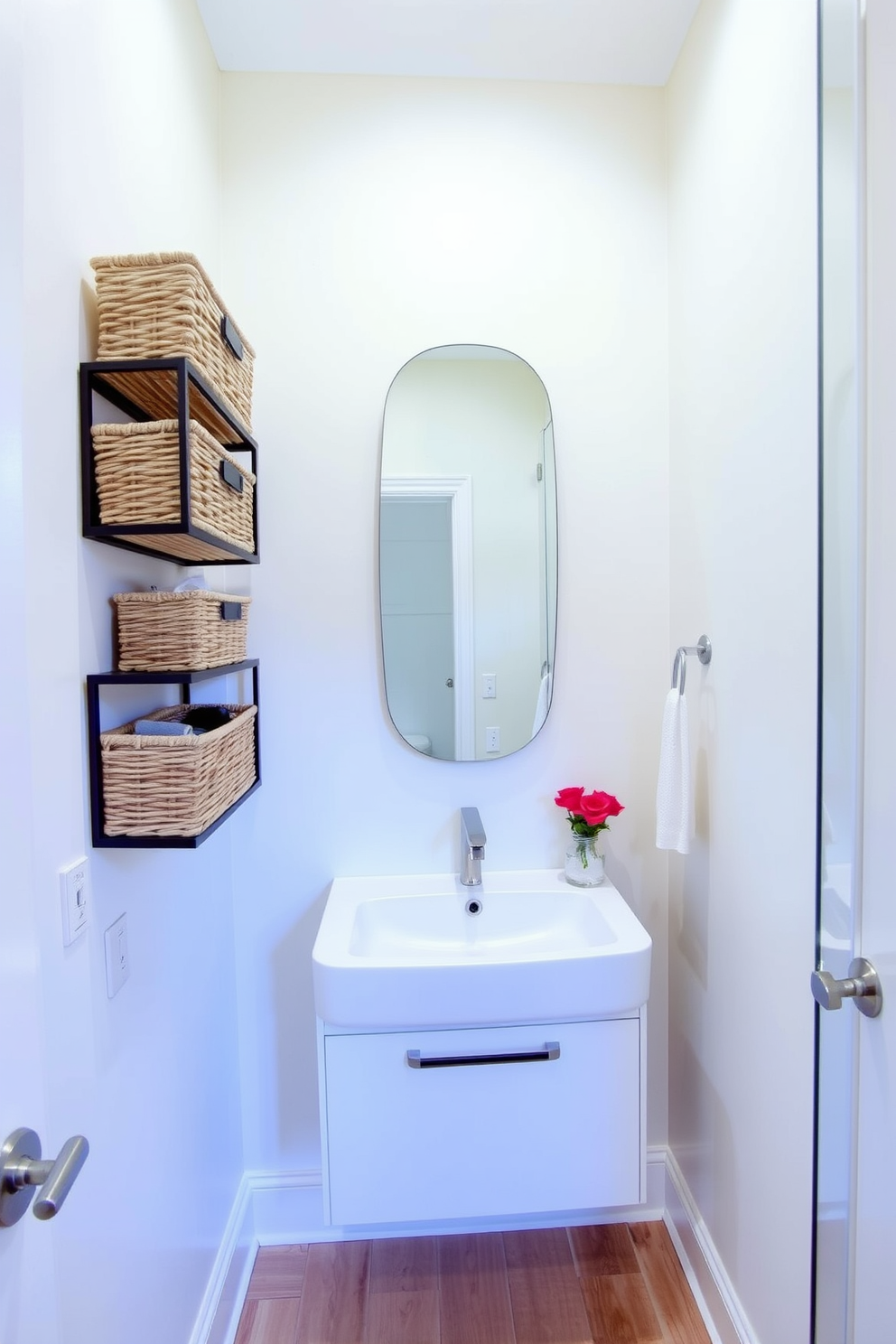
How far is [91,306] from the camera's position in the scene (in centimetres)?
99

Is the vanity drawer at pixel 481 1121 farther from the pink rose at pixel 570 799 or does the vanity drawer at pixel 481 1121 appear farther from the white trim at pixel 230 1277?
the pink rose at pixel 570 799

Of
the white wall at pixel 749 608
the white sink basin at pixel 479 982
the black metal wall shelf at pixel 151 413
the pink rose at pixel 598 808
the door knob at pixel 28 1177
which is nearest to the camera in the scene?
the door knob at pixel 28 1177

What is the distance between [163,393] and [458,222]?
0.95 metres

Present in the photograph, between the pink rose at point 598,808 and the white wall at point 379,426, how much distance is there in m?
0.11

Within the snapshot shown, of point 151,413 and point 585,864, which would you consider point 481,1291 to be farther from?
point 151,413

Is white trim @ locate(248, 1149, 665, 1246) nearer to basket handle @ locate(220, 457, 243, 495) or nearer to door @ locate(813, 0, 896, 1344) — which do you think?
door @ locate(813, 0, 896, 1344)

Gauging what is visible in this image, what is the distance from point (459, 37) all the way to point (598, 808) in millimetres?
1682

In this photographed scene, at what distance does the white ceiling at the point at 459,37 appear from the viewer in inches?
56.5

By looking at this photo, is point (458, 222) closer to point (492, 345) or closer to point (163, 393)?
point (492, 345)

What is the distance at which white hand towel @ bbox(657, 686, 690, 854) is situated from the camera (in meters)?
1.44

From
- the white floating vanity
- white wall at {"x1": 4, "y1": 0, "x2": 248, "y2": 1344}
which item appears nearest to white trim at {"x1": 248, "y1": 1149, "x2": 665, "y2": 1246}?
white wall at {"x1": 4, "y1": 0, "x2": 248, "y2": 1344}

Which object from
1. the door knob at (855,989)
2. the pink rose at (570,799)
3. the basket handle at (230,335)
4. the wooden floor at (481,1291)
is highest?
the basket handle at (230,335)

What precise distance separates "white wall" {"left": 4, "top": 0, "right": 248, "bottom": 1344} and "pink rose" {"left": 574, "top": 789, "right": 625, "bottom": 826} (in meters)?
0.82

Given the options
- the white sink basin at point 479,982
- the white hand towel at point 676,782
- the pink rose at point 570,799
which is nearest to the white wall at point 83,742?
the white sink basin at point 479,982
